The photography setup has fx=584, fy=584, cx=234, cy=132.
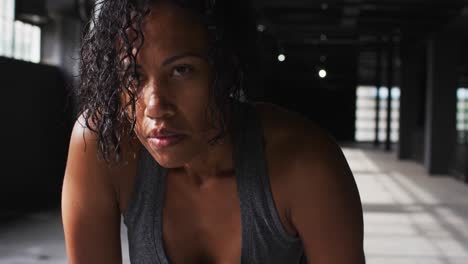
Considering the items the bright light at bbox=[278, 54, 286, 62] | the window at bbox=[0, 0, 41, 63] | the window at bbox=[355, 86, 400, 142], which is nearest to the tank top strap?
the bright light at bbox=[278, 54, 286, 62]

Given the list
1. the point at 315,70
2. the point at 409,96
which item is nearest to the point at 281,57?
the point at 315,70

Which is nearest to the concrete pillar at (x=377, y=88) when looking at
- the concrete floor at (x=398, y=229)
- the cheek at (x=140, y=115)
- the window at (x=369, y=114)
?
the window at (x=369, y=114)

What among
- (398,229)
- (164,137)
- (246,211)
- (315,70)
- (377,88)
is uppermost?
(377,88)

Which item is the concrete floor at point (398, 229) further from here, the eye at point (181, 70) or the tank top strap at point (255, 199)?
the eye at point (181, 70)

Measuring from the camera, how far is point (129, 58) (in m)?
0.76

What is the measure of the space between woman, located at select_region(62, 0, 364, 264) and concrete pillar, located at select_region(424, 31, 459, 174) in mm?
9975

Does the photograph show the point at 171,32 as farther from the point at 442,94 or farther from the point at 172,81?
the point at 442,94

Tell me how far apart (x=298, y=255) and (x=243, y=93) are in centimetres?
28

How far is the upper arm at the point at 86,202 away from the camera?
94 centimetres

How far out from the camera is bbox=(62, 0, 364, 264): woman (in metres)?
0.76

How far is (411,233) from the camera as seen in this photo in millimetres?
5402

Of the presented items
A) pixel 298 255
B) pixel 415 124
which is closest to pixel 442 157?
pixel 415 124

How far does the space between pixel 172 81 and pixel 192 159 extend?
0.49 ft

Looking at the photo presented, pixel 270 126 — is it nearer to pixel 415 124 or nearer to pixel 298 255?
pixel 298 255
